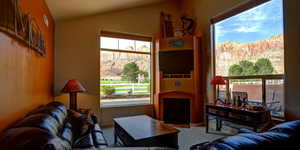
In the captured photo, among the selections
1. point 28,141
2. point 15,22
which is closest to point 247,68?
point 28,141

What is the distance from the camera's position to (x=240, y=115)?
2.80 m

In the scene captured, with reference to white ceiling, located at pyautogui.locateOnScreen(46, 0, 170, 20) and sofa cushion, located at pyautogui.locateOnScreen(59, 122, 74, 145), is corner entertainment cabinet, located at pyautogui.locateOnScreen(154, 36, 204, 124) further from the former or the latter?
sofa cushion, located at pyautogui.locateOnScreen(59, 122, 74, 145)

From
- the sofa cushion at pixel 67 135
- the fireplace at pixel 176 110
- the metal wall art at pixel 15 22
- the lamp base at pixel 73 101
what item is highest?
the metal wall art at pixel 15 22

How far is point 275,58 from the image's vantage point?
277 centimetres

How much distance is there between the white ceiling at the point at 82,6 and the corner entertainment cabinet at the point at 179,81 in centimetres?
136

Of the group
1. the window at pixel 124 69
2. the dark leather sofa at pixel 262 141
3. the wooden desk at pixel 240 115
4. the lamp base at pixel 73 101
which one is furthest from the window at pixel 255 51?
the lamp base at pixel 73 101

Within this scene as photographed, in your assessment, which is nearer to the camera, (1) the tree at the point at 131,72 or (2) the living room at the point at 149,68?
(2) the living room at the point at 149,68

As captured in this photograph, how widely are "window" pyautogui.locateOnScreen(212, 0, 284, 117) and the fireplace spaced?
105 centimetres

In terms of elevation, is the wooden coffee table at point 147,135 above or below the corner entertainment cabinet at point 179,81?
below

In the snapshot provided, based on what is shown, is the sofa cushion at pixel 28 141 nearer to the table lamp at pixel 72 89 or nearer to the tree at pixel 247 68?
the table lamp at pixel 72 89

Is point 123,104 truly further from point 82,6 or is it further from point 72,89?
point 82,6

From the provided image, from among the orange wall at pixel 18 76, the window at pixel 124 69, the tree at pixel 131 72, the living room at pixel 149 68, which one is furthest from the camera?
the tree at pixel 131 72

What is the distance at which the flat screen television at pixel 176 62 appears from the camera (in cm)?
420

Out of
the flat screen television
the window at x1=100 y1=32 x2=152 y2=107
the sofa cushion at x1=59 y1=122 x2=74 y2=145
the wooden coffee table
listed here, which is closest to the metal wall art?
the sofa cushion at x1=59 y1=122 x2=74 y2=145
